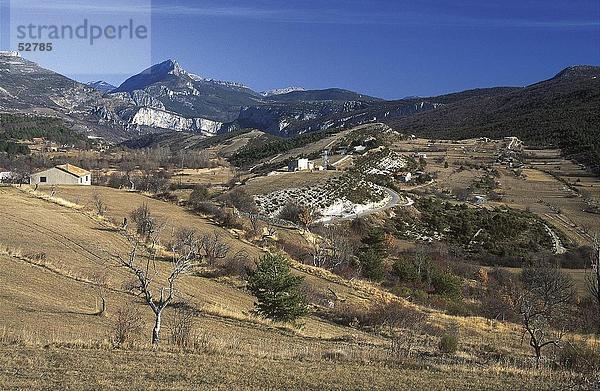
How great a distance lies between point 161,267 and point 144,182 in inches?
1948

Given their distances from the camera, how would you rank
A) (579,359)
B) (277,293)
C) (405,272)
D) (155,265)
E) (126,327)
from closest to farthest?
(126,327)
(579,359)
(277,293)
(155,265)
(405,272)

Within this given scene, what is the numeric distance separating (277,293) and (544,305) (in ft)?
32.6

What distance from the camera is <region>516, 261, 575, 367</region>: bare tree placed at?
60.1 feet

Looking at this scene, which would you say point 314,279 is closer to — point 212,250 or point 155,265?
point 212,250

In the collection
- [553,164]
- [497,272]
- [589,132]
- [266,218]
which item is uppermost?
[589,132]

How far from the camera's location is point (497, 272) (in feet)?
143

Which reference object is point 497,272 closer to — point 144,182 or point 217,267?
point 217,267

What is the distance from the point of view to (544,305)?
845 inches

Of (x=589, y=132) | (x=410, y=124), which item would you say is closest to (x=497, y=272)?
(x=589, y=132)

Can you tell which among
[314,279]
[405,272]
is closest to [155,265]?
[314,279]

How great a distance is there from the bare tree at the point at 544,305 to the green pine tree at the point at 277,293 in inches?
289

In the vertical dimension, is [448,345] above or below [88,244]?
below

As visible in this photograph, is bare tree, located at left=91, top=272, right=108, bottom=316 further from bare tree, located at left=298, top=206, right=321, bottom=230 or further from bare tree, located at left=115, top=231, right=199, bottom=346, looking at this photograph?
bare tree, located at left=298, top=206, right=321, bottom=230

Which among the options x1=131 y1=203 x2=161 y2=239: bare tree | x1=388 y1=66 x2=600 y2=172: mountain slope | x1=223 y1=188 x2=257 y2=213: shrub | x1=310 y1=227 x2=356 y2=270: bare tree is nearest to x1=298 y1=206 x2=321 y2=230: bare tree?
x1=310 y1=227 x2=356 y2=270: bare tree
